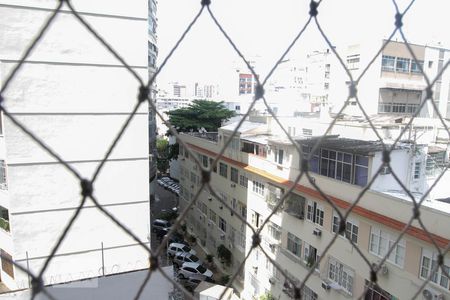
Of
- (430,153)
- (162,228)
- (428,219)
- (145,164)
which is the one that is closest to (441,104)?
(430,153)

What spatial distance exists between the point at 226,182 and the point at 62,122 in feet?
12.2

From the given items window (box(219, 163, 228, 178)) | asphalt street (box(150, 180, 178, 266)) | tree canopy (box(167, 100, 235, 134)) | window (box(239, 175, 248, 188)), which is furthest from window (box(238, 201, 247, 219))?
asphalt street (box(150, 180, 178, 266))

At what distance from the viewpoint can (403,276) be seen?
2660 millimetres

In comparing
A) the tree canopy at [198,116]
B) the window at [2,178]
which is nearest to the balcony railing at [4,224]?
the window at [2,178]

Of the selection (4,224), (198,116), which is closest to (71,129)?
(4,224)

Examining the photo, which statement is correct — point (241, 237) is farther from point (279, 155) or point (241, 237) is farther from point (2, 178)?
point (2, 178)

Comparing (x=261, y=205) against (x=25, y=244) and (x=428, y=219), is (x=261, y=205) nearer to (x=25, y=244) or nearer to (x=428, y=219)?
(x=428, y=219)

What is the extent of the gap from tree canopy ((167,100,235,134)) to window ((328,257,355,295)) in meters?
4.42

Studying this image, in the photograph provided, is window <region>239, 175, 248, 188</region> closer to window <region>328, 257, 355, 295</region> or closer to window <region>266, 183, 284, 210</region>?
window <region>266, 183, 284, 210</region>

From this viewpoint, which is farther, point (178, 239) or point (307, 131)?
point (178, 239)

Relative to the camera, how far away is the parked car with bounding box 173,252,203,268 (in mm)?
6059

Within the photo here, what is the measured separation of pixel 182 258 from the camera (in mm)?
6090

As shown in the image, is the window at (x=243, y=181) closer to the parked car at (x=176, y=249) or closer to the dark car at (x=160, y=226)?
the parked car at (x=176, y=249)

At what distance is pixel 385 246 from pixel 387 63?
16.1 feet
